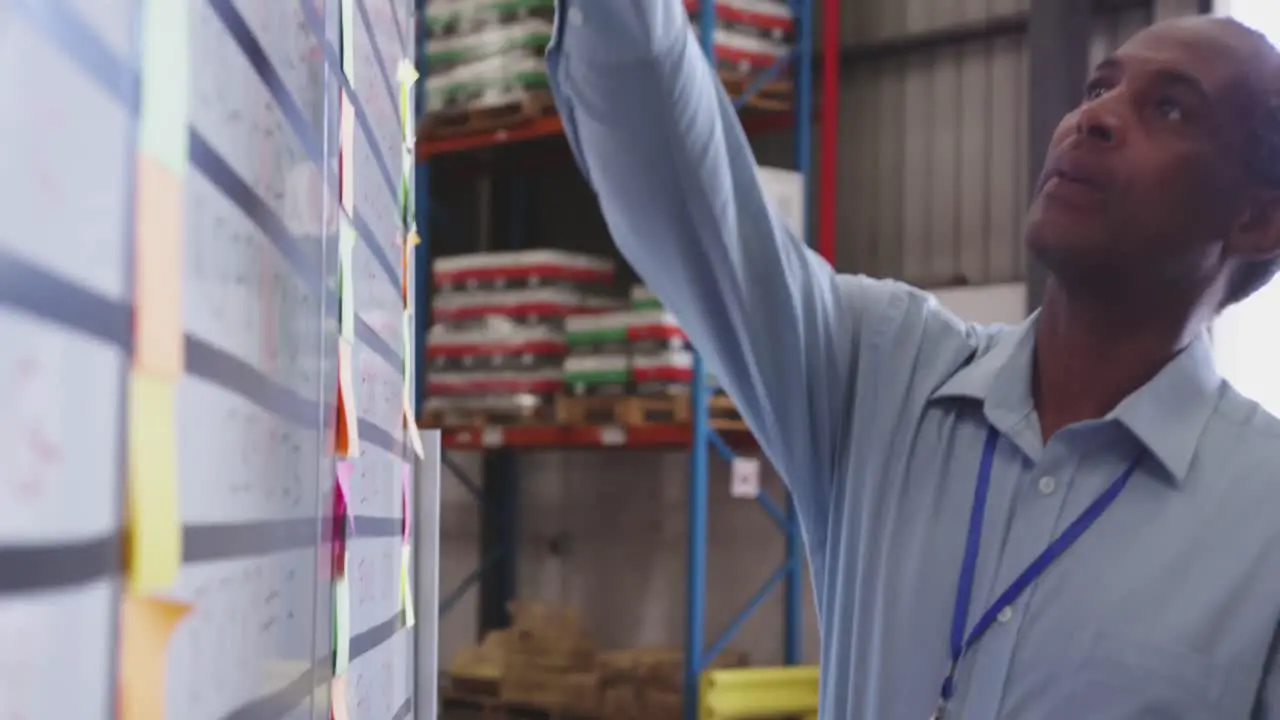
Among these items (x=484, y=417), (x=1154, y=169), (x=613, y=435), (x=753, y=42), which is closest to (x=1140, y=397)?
(x=1154, y=169)

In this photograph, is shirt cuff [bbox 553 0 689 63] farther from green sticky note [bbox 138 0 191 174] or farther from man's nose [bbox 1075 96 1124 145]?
man's nose [bbox 1075 96 1124 145]

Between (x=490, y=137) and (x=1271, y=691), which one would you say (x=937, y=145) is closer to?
(x=490, y=137)

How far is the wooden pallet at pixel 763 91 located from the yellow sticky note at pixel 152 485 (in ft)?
15.7

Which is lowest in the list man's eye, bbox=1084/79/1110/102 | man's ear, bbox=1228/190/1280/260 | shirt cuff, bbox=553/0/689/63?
man's ear, bbox=1228/190/1280/260

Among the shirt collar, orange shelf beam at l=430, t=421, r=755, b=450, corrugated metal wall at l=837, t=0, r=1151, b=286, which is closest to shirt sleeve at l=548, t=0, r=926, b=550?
the shirt collar

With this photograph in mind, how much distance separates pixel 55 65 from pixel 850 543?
1.32 meters

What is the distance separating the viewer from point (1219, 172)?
64.5 inches

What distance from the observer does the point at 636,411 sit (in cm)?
518

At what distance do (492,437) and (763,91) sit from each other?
1924 millimetres

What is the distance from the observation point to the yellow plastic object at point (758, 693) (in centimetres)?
492

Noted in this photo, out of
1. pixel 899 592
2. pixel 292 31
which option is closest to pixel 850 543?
pixel 899 592

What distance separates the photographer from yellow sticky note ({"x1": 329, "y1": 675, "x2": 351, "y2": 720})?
3.76ft

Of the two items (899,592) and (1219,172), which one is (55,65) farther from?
(1219,172)

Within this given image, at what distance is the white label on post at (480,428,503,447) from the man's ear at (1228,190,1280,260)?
417 cm
